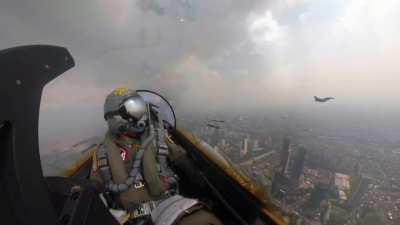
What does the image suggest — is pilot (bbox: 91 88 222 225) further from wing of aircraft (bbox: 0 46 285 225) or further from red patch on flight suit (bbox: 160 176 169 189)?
wing of aircraft (bbox: 0 46 285 225)

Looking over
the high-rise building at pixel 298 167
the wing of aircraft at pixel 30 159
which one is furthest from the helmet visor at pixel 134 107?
the high-rise building at pixel 298 167

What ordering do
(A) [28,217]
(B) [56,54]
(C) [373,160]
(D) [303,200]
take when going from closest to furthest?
(A) [28,217]
(B) [56,54]
(D) [303,200]
(C) [373,160]

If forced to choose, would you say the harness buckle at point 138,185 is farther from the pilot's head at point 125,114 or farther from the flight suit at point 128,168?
the pilot's head at point 125,114

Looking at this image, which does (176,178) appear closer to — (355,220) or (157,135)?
(157,135)

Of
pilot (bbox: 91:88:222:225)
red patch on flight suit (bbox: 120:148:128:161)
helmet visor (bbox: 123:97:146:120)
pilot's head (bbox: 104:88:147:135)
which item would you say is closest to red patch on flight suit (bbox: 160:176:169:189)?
pilot (bbox: 91:88:222:225)

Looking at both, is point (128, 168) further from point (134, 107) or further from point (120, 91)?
point (120, 91)

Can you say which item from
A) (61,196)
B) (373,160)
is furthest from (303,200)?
(373,160)

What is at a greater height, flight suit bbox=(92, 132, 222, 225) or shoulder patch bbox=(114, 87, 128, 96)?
shoulder patch bbox=(114, 87, 128, 96)
